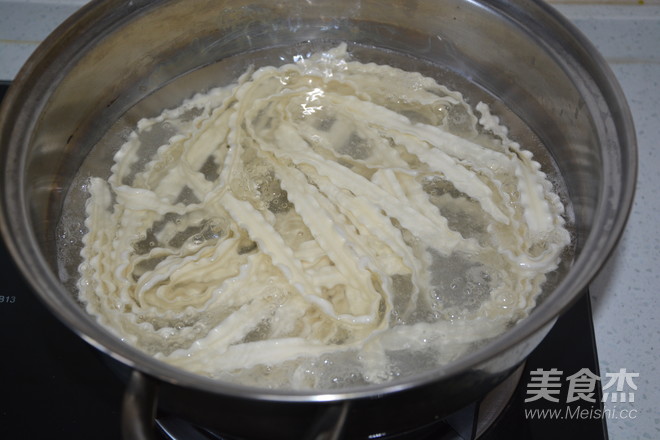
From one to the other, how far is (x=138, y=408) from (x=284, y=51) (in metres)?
0.84

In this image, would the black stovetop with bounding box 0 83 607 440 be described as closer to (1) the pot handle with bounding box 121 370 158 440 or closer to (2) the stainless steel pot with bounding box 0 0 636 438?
(2) the stainless steel pot with bounding box 0 0 636 438

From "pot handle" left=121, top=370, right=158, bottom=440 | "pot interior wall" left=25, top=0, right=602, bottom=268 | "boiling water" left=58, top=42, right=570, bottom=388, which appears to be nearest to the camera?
"pot handle" left=121, top=370, right=158, bottom=440

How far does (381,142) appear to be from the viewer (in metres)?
1.11

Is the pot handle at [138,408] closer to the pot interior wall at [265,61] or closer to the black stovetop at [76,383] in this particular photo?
the black stovetop at [76,383]

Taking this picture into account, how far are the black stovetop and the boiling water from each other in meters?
0.09

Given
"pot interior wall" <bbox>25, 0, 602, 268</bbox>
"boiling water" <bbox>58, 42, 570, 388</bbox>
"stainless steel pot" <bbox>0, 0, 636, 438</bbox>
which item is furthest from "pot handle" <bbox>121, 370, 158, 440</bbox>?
"pot interior wall" <bbox>25, 0, 602, 268</bbox>

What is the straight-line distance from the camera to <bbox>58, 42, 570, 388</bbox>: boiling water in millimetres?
866

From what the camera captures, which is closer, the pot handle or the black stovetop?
the pot handle

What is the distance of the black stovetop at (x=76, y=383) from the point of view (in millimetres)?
920

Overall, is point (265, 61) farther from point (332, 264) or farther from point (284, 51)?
point (332, 264)

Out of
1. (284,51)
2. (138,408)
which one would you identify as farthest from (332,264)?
(284,51)

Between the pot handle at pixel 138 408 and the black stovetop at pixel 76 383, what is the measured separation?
0.99ft

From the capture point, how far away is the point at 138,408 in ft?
2.06

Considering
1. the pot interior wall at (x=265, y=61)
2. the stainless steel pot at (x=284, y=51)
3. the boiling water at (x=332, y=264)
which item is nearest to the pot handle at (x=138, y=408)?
the stainless steel pot at (x=284, y=51)
